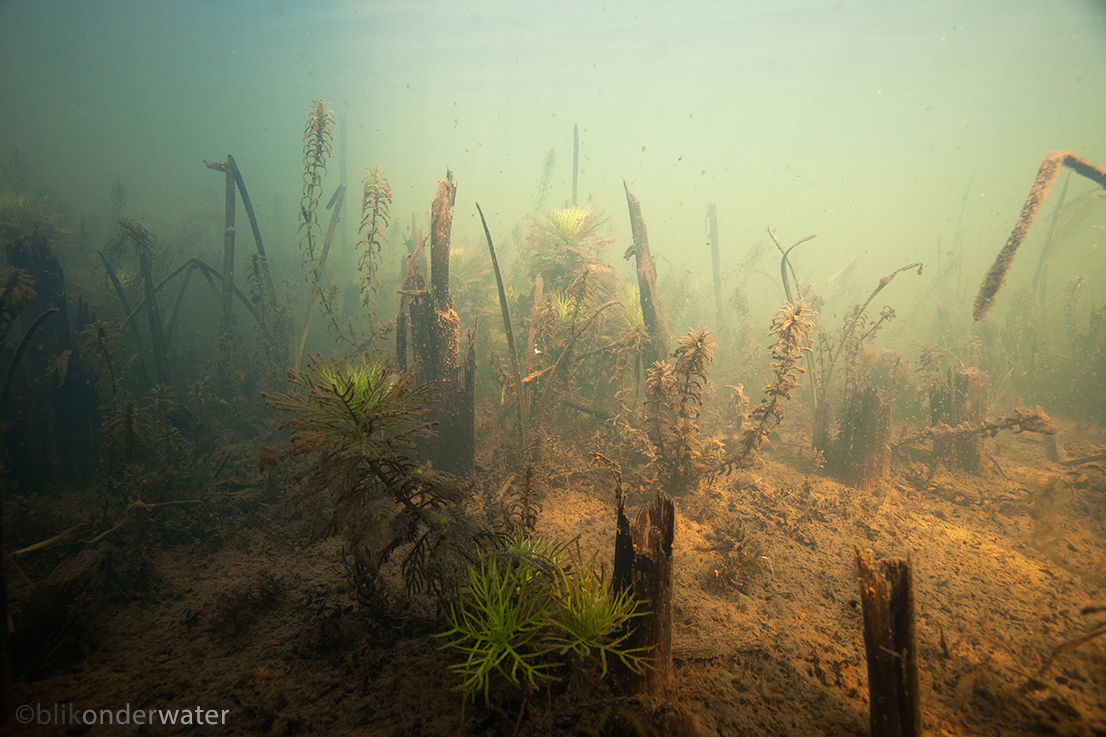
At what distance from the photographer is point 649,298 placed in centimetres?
677

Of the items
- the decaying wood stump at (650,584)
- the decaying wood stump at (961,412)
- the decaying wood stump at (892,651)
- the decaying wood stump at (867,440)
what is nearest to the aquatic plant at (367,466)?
the decaying wood stump at (650,584)

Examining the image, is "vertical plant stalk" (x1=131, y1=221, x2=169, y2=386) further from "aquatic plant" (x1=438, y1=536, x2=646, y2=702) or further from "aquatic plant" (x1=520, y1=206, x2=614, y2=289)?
"aquatic plant" (x1=438, y1=536, x2=646, y2=702)

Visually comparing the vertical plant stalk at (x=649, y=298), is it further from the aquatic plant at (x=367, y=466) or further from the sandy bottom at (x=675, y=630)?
the aquatic plant at (x=367, y=466)

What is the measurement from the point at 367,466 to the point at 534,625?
3.95 ft

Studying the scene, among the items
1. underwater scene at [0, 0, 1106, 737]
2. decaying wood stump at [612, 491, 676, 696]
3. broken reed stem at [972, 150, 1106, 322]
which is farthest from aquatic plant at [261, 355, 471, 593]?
broken reed stem at [972, 150, 1106, 322]

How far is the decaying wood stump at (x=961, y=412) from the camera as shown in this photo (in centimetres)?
577

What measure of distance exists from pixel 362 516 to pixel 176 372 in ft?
29.4

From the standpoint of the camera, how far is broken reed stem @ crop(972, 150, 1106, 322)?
14.8ft

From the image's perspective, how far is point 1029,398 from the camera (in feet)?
32.2

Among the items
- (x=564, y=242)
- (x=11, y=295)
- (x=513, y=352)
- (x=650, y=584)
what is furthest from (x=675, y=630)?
(x=11, y=295)

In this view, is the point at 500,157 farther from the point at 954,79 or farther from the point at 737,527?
the point at 737,527

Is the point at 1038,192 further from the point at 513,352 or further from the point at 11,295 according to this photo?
the point at 11,295

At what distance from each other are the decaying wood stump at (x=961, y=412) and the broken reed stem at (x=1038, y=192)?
1850 millimetres

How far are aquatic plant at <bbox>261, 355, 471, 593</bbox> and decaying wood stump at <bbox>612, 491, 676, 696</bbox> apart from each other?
90 centimetres
